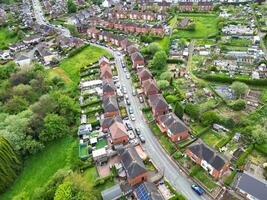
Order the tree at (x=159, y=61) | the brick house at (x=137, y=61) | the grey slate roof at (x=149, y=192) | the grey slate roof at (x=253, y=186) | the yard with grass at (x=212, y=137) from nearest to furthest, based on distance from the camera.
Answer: the grey slate roof at (x=149, y=192) < the grey slate roof at (x=253, y=186) < the yard with grass at (x=212, y=137) < the tree at (x=159, y=61) < the brick house at (x=137, y=61)

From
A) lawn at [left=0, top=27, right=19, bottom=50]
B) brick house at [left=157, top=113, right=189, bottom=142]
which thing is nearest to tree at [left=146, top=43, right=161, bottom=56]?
brick house at [left=157, top=113, right=189, bottom=142]

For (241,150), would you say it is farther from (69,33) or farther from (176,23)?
(69,33)

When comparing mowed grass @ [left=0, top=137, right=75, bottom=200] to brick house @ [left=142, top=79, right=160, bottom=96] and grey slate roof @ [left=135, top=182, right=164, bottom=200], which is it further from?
brick house @ [left=142, top=79, right=160, bottom=96]

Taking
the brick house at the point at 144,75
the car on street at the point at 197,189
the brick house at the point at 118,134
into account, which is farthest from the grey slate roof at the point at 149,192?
the brick house at the point at 144,75

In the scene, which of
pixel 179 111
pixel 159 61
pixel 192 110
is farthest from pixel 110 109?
pixel 159 61

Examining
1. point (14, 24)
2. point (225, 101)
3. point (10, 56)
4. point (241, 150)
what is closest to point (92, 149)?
point (241, 150)

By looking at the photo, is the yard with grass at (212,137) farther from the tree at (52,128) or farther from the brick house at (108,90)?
the tree at (52,128)

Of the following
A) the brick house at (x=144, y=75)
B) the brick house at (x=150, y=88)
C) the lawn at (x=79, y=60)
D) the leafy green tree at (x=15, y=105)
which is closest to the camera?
the leafy green tree at (x=15, y=105)
